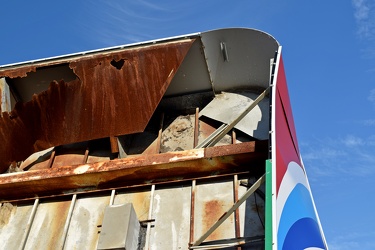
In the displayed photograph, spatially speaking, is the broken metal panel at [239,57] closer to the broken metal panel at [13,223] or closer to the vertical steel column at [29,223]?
the vertical steel column at [29,223]

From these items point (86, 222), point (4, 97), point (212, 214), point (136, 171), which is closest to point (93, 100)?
point (4, 97)

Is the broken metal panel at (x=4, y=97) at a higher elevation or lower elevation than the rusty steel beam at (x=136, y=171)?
higher

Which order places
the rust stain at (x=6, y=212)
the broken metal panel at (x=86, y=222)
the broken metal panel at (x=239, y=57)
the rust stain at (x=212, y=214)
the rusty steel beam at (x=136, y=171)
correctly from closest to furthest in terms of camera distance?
1. the rust stain at (x=212, y=214)
2. the broken metal panel at (x=86, y=222)
3. the rusty steel beam at (x=136, y=171)
4. the rust stain at (x=6, y=212)
5. the broken metal panel at (x=239, y=57)

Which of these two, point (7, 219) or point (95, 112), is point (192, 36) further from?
point (7, 219)

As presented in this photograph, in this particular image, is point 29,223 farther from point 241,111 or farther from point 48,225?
point 241,111

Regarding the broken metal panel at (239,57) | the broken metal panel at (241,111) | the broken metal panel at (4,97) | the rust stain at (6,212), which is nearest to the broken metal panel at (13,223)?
the rust stain at (6,212)

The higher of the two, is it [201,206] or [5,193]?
[5,193]

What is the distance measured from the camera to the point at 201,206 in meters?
5.85

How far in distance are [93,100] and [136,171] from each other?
138 cm

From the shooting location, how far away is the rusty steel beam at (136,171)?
5.96 m

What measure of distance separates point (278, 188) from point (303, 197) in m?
1.21

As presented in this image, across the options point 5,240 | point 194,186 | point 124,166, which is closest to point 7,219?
point 5,240

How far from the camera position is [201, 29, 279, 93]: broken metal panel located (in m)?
6.92

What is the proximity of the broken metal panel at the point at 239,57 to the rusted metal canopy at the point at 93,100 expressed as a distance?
15.9 inches
